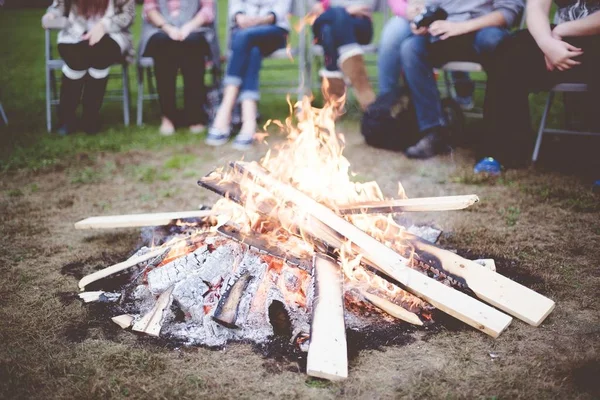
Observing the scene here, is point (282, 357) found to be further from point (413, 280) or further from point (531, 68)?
point (531, 68)

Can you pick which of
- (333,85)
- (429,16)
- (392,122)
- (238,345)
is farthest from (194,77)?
(238,345)

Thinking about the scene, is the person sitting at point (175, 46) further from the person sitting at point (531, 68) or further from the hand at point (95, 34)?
the person sitting at point (531, 68)

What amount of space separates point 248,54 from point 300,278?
348 centimetres

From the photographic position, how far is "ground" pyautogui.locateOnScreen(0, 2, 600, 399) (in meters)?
2.01

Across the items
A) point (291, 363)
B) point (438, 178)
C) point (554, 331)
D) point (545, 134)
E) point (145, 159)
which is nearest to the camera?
point (291, 363)

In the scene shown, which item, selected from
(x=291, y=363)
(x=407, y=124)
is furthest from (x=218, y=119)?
(x=291, y=363)

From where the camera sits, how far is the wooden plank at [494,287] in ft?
7.72

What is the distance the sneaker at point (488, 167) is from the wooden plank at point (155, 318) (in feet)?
9.52

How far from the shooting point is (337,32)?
17.9 feet

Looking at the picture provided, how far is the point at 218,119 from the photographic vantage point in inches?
213

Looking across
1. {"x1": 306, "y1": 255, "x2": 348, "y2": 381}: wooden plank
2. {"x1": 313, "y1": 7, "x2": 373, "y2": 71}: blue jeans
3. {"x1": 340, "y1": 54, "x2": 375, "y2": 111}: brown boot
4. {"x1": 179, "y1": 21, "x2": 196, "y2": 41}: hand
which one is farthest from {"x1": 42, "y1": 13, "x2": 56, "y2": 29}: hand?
{"x1": 306, "y1": 255, "x2": 348, "y2": 381}: wooden plank

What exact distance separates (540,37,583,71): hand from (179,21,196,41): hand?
136 inches

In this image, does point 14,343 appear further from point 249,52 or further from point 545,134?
point 545,134

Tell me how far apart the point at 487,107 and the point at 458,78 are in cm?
182
